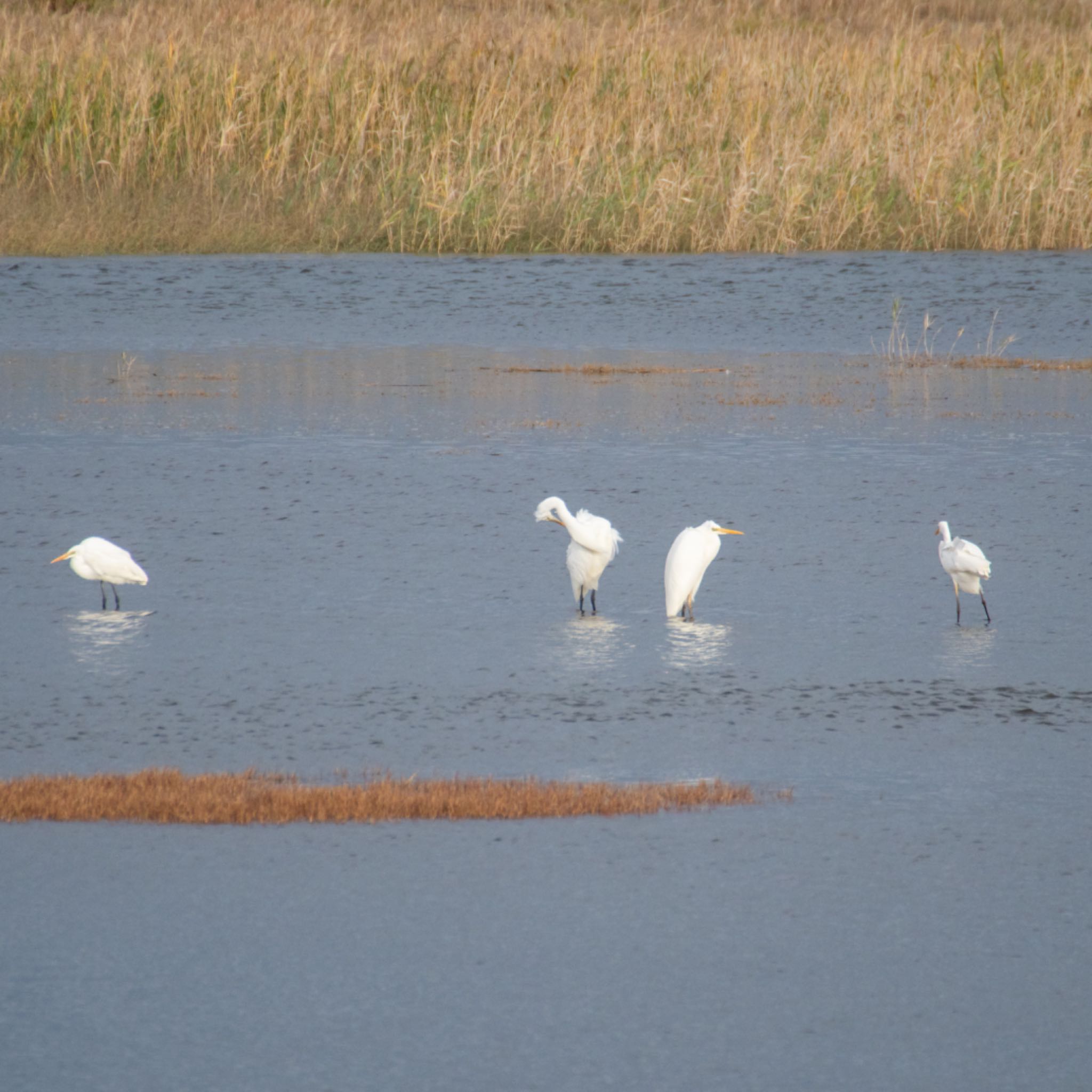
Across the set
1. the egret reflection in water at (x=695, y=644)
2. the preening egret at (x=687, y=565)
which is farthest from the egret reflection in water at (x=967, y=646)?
the preening egret at (x=687, y=565)

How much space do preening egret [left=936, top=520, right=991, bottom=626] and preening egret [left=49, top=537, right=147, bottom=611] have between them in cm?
297

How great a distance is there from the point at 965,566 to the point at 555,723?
1.90 meters

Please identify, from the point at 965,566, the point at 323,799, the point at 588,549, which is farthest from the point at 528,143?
the point at 323,799

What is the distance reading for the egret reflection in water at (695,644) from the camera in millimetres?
6145

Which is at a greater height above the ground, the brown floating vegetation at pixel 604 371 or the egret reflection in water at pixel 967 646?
the brown floating vegetation at pixel 604 371

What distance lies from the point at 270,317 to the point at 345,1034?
41.6 feet

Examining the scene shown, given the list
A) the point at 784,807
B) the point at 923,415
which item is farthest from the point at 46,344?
the point at 784,807

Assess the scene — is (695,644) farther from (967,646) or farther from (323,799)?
(323,799)

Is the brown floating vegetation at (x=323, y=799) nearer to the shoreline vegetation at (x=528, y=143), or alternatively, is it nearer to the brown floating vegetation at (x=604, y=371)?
the brown floating vegetation at (x=604, y=371)

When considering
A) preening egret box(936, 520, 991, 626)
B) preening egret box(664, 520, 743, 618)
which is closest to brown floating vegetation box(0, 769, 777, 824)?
preening egret box(664, 520, 743, 618)

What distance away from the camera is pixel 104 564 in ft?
21.9

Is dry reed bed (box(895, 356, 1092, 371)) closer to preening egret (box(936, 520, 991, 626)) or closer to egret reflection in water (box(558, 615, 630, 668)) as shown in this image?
preening egret (box(936, 520, 991, 626))

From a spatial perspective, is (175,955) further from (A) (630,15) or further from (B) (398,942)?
(A) (630,15)

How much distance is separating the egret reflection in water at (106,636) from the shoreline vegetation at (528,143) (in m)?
12.0
